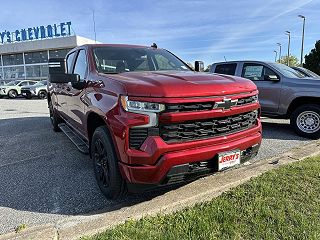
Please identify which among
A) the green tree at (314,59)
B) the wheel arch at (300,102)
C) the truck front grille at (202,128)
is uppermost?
the green tree at (314,59)

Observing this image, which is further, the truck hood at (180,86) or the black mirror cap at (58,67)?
the black mirror cap at (58,67)

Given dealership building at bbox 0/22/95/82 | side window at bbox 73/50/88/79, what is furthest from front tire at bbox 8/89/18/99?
side window at bbox 73/50/88/79

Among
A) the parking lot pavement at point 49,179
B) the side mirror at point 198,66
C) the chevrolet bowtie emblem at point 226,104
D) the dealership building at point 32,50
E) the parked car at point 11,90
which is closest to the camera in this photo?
the chevrolet bowtie emblem at point 226,104

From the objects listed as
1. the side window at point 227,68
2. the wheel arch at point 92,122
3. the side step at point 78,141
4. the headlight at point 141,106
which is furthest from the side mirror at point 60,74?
the side window at point 227,68

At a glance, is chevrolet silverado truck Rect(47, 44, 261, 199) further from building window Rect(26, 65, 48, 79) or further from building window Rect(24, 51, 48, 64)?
building window Rect(24, 51, 48, 64)

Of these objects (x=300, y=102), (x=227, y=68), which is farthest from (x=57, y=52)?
(x=300, y=102)

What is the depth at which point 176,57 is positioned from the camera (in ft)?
17.1

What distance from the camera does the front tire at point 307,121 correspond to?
256 inches

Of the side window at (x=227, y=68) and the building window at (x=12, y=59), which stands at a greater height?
the building window at (x=12, y=59)

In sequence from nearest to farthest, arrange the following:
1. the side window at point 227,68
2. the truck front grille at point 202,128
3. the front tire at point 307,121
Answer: the truck front grille at point 202,128 → the front tire at point 307,121 → the side window at point 227,68

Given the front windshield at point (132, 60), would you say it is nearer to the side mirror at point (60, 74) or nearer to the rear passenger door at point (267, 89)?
the side mirror at point (60, 74)

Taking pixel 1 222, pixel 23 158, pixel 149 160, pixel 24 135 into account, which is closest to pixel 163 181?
pixel 149 160

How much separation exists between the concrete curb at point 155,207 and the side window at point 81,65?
6.68 feet

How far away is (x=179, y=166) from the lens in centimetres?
288
